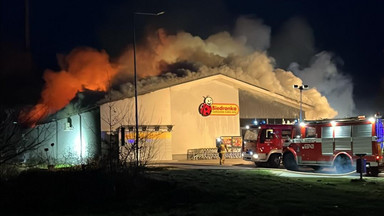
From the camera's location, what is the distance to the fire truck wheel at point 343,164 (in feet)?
63.2

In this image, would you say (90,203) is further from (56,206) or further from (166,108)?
(166,108)

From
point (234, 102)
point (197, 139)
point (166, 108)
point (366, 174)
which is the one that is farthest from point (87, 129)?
point (366, 174)

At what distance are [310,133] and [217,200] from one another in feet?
38.0

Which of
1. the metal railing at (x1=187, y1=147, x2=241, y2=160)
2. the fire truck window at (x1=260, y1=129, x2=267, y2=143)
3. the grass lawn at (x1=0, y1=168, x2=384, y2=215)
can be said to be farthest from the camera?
the metal railing at (x1=187, y1=147, x2=241, y2=160)

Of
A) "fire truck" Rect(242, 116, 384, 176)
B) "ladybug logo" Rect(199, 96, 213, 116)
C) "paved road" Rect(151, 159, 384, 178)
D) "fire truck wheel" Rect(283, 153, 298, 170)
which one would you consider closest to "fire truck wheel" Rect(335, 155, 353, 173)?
"fire truck" Rect(242, 116, 384, 176)

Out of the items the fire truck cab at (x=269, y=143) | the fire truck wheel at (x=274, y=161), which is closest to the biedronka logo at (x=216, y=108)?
the fire truck cab at (x=269, y=143)

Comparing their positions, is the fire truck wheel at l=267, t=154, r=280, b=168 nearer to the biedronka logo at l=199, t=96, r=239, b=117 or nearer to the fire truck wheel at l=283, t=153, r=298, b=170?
the fire truck wheel at l=283, t=153, r=298, b=170

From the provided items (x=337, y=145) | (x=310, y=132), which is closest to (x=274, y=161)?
(x=310, y=132)

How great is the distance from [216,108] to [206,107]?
1044 millimetres

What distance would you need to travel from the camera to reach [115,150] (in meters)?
14.7

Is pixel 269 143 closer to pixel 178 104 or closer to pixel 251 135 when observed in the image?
pixel 251 135

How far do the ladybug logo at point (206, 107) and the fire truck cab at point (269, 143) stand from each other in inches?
449

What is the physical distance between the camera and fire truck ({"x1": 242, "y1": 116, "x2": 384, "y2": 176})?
1822 cm

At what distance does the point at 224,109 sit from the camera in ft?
122
